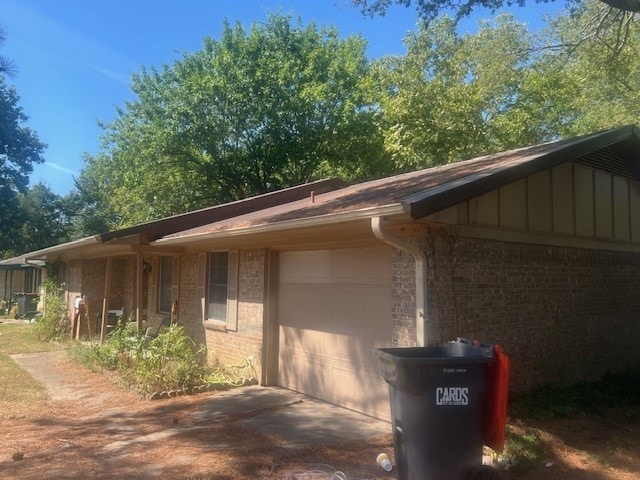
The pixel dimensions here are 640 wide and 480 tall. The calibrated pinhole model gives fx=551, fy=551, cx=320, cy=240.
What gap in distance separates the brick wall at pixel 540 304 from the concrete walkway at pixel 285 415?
5.32 feet

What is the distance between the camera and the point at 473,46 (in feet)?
63.0

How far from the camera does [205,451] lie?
232 inches

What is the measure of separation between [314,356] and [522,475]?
3.83m

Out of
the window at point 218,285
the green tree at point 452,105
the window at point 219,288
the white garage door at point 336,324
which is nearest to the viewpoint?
the white garage door at point 336,324

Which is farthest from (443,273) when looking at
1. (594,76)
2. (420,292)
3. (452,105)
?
(452,105)

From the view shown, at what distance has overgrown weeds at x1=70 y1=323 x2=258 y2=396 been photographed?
887 centimetres

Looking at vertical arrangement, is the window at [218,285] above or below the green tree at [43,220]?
below

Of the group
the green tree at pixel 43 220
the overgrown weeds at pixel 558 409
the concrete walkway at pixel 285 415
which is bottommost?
the concrete walkway at pixel 285 415

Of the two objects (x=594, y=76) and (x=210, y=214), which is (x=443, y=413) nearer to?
(x=210, y=214)

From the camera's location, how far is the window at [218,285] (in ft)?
35.3

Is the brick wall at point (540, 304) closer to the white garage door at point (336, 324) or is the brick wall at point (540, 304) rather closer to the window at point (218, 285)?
the white garage door at point (336, 324)

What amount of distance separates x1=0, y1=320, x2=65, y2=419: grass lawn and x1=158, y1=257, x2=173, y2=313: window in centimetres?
326

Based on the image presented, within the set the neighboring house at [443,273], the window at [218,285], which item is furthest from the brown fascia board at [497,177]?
the window at [218,285]

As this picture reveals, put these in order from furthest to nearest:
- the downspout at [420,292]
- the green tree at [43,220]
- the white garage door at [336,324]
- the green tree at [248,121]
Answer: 1. the green tree at [43,220]
2. the green tree at [248,121]
3. the white garage door at [336,324]
4. the downspout at [420,292]
